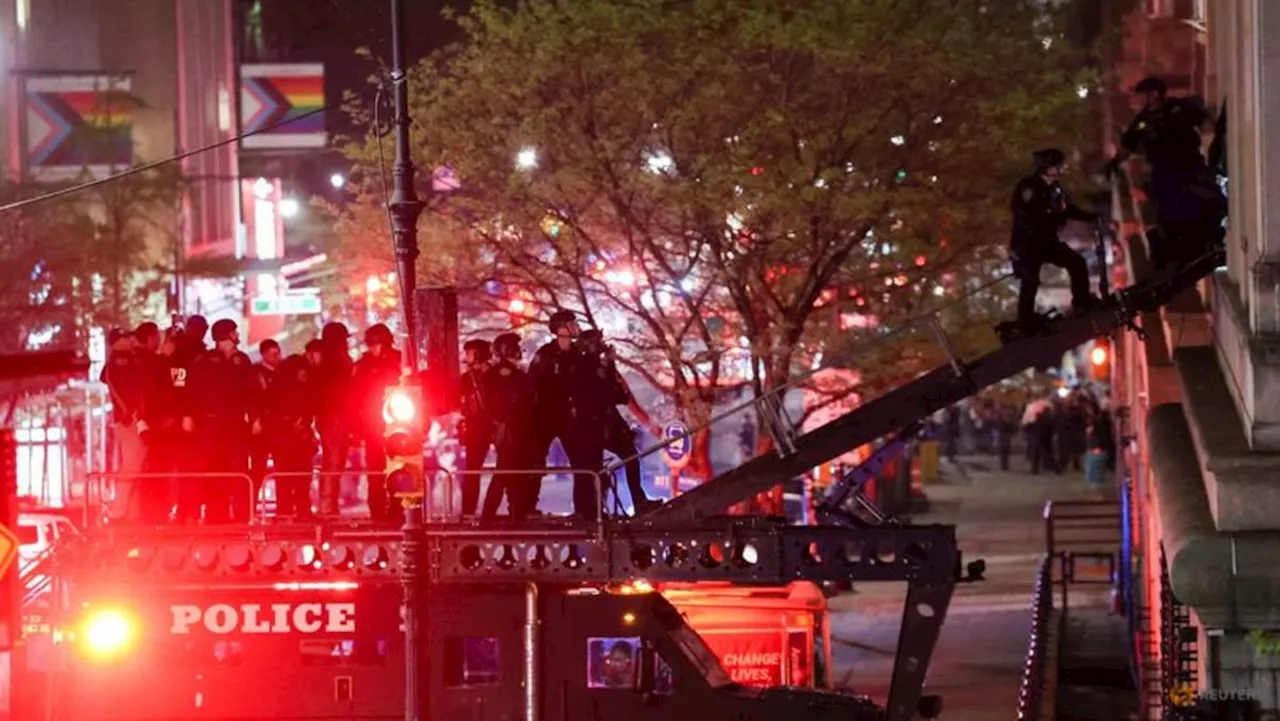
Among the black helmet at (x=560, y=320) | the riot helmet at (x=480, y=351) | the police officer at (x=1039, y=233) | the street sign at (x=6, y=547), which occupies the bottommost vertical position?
the street sign at (x=6, y=547)

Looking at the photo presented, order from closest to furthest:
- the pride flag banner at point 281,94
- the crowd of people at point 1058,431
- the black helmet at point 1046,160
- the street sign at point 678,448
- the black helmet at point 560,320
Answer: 1. the black helmet at point 1046,160
2. the black helmet at point 560,320
3. the street sign at point 678,448
4. the pride flag banner at point 281,94
5. the crowd of people at point 1058,431

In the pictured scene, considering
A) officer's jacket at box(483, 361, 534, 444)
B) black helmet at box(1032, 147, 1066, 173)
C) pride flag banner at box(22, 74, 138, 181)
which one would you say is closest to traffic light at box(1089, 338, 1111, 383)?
pride flag banner at box(22, 74, 138, 181)

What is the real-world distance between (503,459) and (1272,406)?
5731 mm

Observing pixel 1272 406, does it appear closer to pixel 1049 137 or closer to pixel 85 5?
pixel 1049 137

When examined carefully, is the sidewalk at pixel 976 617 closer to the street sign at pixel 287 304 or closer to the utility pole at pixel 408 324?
the utility pole at pixel 408 324

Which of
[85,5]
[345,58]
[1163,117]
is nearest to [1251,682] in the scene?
[1163,117]

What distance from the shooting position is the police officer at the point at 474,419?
619 inches

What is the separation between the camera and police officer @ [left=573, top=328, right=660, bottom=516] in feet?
51.4

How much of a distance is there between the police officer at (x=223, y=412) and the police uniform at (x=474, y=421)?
1.62 metres

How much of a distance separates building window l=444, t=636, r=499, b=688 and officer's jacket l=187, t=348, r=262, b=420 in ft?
9.14

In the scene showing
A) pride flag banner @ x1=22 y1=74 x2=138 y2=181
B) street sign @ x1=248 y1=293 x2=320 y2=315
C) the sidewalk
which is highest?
pride flag banner @ x1=22 y1=74 x2=138 y2=181

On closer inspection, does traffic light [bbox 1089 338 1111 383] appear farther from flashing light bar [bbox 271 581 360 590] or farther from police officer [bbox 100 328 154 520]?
flashing light bar [bbox 271 581 360 590]

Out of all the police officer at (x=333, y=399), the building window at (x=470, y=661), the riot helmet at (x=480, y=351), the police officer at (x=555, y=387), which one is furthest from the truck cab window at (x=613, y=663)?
the police officer at (x=333, y=399)

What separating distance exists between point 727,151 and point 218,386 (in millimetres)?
9748
